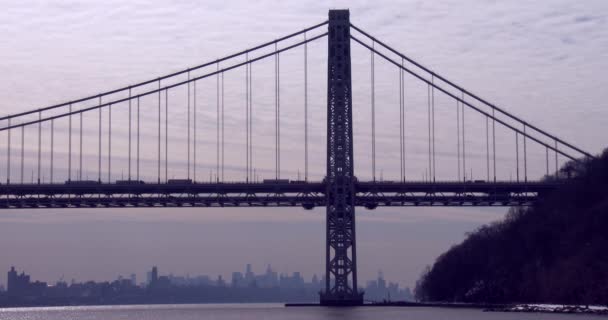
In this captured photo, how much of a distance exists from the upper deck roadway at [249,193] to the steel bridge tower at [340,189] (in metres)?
4.83

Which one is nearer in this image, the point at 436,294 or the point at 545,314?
the point at 545,314

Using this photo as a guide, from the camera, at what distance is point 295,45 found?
92.1 m

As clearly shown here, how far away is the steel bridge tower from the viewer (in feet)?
275

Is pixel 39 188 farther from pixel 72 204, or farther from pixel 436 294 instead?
pixel 436 294

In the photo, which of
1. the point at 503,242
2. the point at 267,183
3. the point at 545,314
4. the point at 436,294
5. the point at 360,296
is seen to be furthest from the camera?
the point at 436,294

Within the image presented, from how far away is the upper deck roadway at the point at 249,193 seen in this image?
9069cm

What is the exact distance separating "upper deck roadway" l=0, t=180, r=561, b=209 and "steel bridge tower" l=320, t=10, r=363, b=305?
4828 millimetres

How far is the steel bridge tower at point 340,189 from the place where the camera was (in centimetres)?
8375

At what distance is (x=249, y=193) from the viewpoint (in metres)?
91.6

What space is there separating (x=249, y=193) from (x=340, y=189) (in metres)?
9.33

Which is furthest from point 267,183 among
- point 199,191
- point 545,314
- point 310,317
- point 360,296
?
point 545,314

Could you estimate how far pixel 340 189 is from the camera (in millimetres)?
84562

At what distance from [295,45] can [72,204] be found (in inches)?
753

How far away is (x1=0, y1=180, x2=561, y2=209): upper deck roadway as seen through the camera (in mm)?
90688
